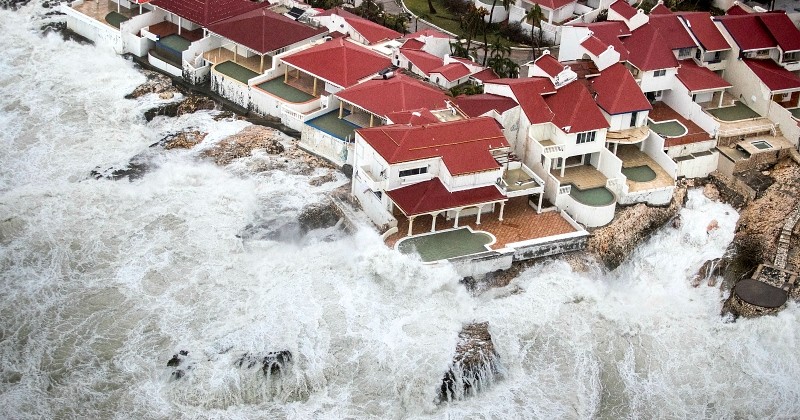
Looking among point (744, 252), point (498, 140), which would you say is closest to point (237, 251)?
point (498, 140)

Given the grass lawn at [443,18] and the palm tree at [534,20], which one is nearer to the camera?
the palm tree at [534,20]

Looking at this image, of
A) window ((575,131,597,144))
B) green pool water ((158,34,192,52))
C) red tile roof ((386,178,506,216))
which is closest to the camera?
red tile roof ((386,178,506,216))

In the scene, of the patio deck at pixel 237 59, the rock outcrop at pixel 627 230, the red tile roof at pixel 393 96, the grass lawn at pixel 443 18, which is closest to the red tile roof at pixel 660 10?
the grass lawn at pixel 443 18

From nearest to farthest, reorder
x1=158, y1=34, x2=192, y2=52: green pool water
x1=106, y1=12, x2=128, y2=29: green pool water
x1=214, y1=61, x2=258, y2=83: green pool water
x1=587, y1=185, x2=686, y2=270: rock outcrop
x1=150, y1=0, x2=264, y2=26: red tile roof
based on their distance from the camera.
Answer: x1=587, y1=185, x2=686, y2=270: rock outcrop
x1=214, y1=61, x2=258, y2=83: green pool water
x1=150, y1=0, x2=264, y2=26: red tile roof
x1=158, y1=34, x2=192, y2=52: green pool water
x1=106, y1=12, x2=128, y2=29: green pool water

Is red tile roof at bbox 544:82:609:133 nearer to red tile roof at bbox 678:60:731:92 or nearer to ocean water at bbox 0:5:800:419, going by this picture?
ocean water at bbox 0:5:800:419

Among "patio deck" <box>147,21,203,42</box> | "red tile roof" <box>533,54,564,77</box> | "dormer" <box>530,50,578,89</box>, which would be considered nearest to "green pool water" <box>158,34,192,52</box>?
"patio deck" <box>147,21,203,42</box>

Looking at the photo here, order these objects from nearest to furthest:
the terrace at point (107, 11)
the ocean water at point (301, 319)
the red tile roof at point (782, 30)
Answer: the ocean water at point (301, 319) → the red tile roof at point (782, 30) → the terrace at point (107, 11)

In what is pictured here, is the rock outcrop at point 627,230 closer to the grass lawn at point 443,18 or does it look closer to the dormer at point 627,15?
the dormer at point 627,15

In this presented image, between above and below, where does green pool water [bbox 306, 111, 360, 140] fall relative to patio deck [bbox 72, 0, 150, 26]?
above
